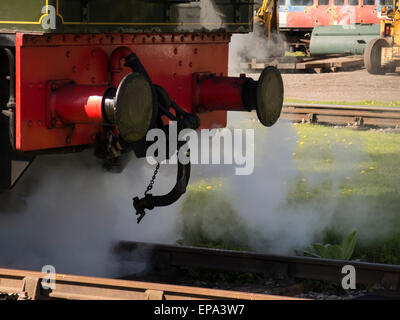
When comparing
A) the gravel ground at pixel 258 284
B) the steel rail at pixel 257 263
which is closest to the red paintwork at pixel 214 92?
the steel rail at pixel 257 263

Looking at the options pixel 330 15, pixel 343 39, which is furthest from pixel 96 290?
pixel 330 15

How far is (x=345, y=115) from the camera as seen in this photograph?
37.2ft

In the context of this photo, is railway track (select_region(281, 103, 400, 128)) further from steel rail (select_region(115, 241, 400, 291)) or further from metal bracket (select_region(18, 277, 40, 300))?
metal bracket (select_region(18, 277, 40, 300))

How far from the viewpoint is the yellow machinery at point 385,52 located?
66.4 ft

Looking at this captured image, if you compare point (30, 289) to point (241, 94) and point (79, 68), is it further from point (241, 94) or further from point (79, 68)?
point (241, 94)

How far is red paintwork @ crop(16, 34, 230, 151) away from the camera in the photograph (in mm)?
3994

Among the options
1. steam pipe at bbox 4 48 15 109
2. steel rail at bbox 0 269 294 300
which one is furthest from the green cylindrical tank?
steam pipe at bbox 4 48 15 109

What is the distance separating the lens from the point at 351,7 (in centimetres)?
2592

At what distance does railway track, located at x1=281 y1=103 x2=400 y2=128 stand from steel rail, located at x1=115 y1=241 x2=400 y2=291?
20.5 feet

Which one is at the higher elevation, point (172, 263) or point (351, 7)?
point (351, 7)

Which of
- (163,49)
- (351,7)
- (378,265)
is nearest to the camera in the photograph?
(378,265)

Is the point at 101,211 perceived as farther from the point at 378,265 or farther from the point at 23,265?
the point at 378,265
